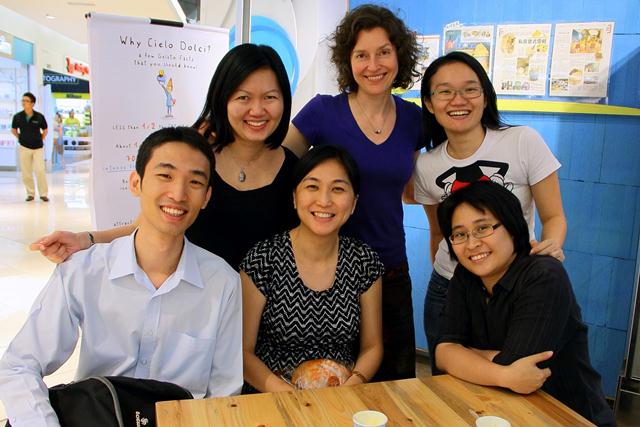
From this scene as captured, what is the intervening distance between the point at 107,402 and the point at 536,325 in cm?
109

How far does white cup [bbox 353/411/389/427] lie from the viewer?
3.79ft

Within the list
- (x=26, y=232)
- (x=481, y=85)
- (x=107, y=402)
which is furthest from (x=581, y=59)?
(x=26, y=232)

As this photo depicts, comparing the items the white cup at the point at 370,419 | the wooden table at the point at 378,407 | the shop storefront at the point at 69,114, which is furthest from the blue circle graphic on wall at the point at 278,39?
the shop storefront at the point at 69,114

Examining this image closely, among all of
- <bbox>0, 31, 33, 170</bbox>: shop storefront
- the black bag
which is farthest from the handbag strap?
<bbox>0, 31, 33, 170</bbox>: shop storefront

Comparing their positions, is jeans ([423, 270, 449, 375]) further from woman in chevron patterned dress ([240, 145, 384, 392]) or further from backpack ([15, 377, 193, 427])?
backpack ([15, 377, 193, 427])

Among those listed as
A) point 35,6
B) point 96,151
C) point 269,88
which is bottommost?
point 96,151

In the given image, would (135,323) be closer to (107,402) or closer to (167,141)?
(107,402)

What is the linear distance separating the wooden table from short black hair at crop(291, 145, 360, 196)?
73 cm

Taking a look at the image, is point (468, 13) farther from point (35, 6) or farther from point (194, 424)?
point (35, 6)

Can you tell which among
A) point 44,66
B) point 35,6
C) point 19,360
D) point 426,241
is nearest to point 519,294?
point 19,360

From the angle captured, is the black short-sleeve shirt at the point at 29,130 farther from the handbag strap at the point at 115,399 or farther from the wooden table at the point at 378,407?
the wooden table at the point at 378,407

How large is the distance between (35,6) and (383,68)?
10887 mm

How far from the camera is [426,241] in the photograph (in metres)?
3.38

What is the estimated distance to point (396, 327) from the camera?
2.17m
